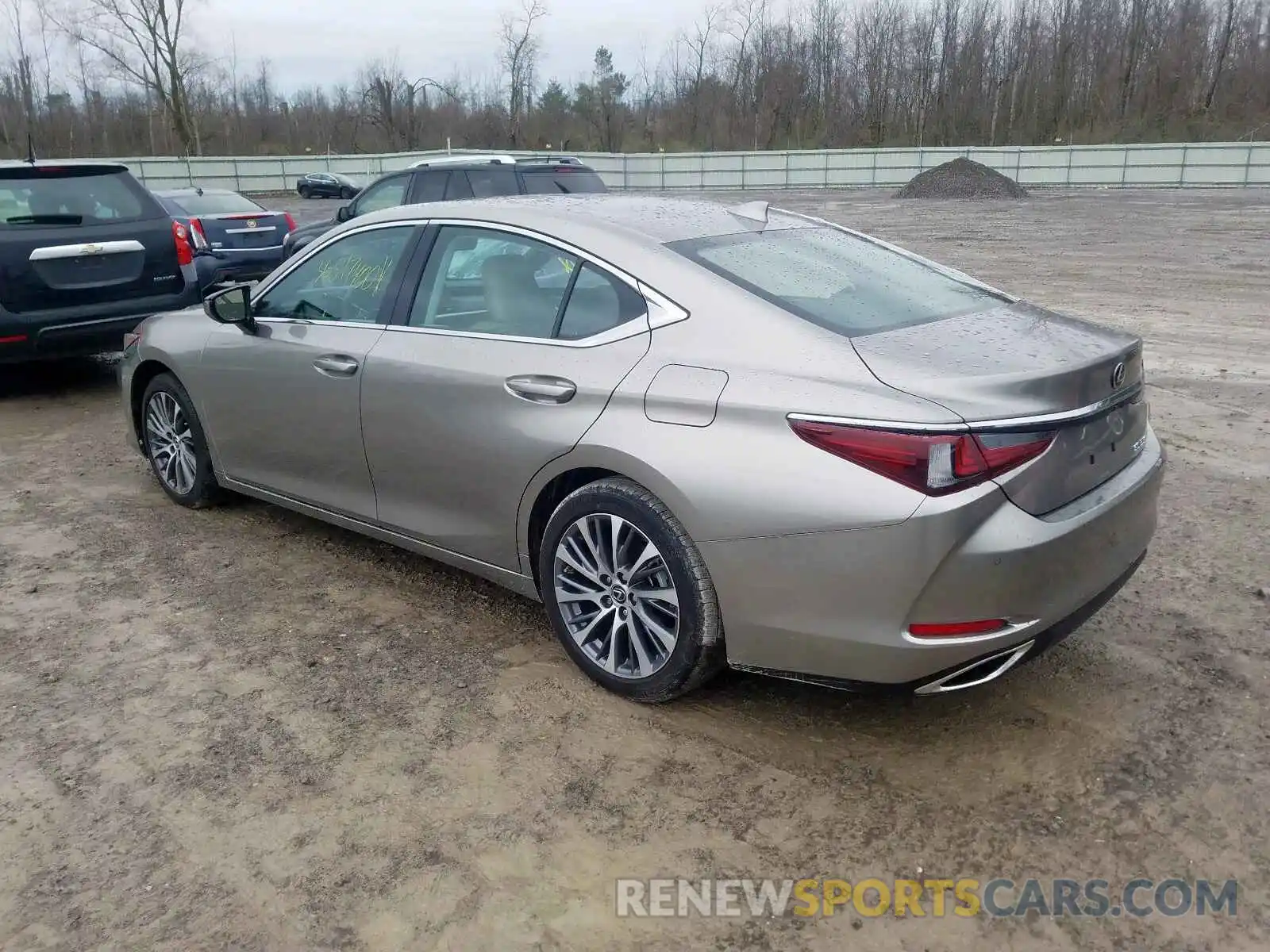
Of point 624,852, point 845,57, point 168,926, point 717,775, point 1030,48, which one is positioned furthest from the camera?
point 845,57

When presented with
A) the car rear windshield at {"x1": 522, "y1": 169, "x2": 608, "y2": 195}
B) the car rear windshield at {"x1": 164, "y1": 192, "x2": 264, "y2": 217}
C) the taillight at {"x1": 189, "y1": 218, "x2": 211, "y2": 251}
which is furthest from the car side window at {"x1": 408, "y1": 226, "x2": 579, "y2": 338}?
the car rear windshield at {"x1": 164, "y1": 192, "x2": 264, "y2": 217}

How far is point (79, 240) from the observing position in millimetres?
7609

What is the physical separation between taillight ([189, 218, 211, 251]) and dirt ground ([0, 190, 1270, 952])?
6.99 metres

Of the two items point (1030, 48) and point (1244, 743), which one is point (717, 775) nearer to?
point (1244, 743)

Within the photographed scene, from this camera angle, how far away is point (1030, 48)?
65.5m

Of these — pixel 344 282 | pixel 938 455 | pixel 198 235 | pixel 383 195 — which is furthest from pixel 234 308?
pixel 383 195

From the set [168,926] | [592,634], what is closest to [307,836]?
[168,926]

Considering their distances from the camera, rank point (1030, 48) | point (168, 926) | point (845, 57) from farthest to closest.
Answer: point (845, 57) < point (1030, 48) < point (168, 926)

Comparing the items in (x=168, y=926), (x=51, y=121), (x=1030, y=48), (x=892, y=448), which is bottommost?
(x=168, y=926)

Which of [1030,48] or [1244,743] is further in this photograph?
[1030,48]

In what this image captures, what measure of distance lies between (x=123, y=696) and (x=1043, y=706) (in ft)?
10.2

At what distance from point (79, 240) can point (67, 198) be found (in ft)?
1.38

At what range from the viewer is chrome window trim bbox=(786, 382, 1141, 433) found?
274 cm

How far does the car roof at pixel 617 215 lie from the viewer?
3.71 metres
